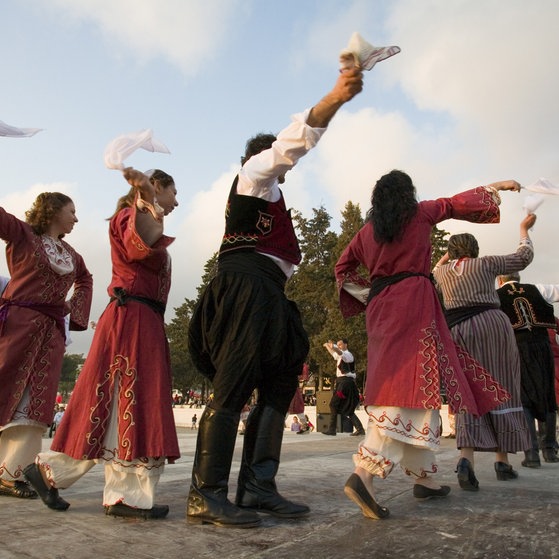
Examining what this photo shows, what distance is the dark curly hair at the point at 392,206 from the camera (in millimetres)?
2779

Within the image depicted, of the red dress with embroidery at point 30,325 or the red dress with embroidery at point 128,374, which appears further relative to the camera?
the red dress with embroidery at point 30,325

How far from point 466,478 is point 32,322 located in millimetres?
2728

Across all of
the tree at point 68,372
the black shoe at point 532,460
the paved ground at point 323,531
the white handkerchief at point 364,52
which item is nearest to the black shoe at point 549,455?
the black shoe at point 532,460

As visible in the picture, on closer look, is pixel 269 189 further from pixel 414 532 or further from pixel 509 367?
pixel 509 367

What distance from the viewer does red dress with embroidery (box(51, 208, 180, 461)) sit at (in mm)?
2453

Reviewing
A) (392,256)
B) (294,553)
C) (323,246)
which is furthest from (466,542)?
(323,246)

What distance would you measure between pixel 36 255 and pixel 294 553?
2428 mm

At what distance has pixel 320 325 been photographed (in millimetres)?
38250

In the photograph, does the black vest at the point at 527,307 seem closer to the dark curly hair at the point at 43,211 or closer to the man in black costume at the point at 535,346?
the man in black costume at the point at 535,346

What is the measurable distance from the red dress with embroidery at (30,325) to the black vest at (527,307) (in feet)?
13.4

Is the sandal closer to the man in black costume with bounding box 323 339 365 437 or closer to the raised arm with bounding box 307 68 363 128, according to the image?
the raised arm with bounding box 307 68 363 128

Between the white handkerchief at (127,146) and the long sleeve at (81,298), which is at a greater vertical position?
the white handkerchief at (127,146)

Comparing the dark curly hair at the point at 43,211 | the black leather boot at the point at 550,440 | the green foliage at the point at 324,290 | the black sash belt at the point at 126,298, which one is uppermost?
the green foliage at the point at 324,290

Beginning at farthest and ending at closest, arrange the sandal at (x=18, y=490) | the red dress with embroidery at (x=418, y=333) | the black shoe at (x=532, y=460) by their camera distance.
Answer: the black shoe at (x=532, y=460), the sandal at (x=18, y=490), the red dress with embroidery at (x=418, y=333)
